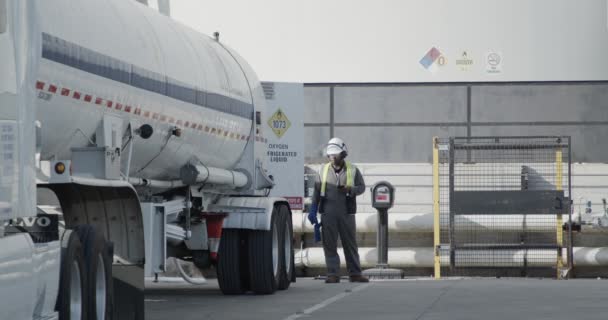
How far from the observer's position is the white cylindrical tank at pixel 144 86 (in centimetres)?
1141

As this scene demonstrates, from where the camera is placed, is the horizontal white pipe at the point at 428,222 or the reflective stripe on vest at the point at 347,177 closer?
the reflective stripe on vest at the point at 347,177

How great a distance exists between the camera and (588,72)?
2339 centimetres

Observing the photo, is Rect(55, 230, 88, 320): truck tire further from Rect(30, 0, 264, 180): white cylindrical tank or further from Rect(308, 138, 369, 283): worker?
Rect(308, 138, 369, 283): worker

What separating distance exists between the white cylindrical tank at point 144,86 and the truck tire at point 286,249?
38.8 inches

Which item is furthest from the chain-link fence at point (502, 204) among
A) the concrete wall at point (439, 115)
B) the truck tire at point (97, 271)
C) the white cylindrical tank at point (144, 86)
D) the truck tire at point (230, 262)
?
the truck tire at point (97, 271)

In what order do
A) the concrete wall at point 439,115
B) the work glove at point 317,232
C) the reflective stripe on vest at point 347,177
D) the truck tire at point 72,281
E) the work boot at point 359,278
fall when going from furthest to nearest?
the concrete wall at point 439,115, the work glove at point 317,232, the work boot at point 359,278, the reflective stripe on vest at point 347,177, the truck tire at point 72,281

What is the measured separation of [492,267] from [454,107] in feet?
8.95

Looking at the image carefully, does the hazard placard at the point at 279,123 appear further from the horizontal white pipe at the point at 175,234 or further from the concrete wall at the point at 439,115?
the horizontal white pipe at the point at 175,234

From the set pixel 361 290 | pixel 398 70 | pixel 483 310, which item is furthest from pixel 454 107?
pixel 483 310

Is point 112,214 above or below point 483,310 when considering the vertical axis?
above

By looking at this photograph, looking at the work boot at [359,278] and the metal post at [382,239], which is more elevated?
the metal post at [382,239]

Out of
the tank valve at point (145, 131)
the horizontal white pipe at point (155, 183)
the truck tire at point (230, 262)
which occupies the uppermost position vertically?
the tank valve at point (145, 131)

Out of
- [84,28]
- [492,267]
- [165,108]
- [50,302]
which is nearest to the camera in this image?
[50,302]

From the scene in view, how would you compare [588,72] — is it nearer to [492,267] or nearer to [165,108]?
[492,267]
